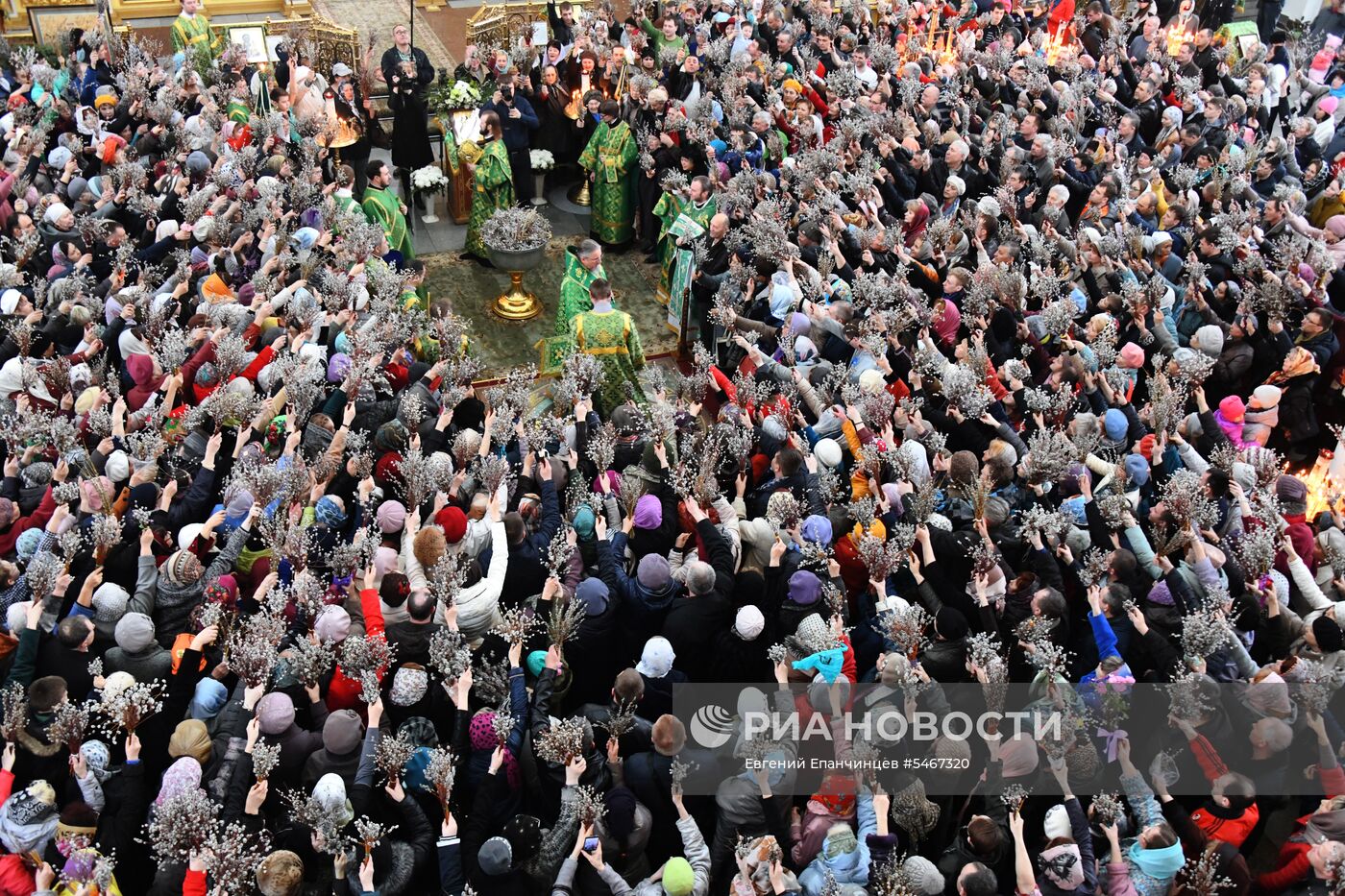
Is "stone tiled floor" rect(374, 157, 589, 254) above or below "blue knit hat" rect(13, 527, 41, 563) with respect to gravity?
below

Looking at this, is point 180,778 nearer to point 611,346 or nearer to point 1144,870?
point 1144,870

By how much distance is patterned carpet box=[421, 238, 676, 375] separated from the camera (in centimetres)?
1678

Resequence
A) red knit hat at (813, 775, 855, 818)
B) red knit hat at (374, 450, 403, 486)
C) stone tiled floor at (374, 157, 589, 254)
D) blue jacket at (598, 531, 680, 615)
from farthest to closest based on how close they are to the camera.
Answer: stone tiled floor at (374, 157, 589, 254) < red knit hat at (374, 450, 403, 486) < blue jacket at (598, 531, 680, 615) < red knit hat at (813, 775, 855, 818)

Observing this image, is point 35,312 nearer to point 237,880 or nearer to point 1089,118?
point 237,880

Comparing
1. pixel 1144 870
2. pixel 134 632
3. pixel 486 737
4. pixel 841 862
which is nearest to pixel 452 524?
pixel 486 737

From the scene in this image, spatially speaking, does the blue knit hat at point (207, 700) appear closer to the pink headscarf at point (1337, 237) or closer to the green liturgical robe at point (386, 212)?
the green liturgical robe at point (386, 212)

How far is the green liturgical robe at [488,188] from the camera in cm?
1761

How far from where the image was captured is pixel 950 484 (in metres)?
11.3

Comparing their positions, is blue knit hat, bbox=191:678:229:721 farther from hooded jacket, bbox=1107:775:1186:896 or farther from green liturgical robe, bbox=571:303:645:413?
hooded jacket, bbox=1107:775:1186:896

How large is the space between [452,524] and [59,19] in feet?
55.6

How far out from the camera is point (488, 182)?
58.3ft

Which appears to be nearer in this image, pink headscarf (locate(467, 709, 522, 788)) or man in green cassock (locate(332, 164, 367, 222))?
pink headscarf (locate(467, 709, 522, 788))

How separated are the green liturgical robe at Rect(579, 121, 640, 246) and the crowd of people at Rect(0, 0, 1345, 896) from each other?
120mm

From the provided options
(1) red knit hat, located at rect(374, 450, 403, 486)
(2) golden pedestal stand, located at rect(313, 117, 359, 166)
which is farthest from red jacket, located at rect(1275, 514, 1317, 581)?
(2) golden pedestal stand, located at rect(313, 117, 359, 166)
